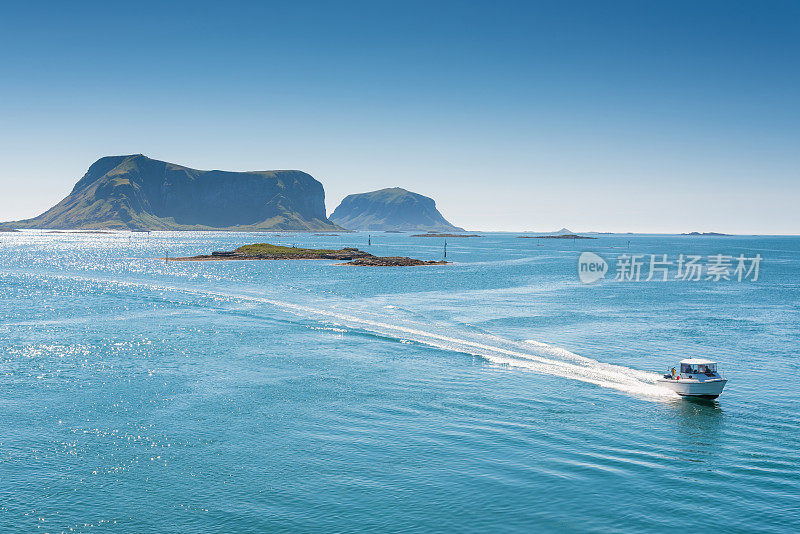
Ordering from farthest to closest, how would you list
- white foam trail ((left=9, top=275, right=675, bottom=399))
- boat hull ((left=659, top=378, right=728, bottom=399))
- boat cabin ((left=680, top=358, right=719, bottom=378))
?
white foam trail ((left=9, top=275, right=675, bottom=399)) < boat cabin ((left=680, top=358, right=719, bottom=378)) < boat hull ((left=659, top=378, right=728, bottom=399))

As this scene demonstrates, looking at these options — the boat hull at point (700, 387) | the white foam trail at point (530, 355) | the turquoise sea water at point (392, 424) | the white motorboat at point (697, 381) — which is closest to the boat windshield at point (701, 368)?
the white motorboat at point (697, 381)

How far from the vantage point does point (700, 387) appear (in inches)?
1764

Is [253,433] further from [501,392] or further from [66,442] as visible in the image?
[501,392]

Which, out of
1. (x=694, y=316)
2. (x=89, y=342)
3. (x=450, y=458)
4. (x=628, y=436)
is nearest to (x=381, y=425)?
(x=450, y=458)

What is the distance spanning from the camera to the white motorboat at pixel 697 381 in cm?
4466

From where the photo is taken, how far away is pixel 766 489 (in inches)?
1164

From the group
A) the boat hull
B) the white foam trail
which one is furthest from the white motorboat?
the white foam trail

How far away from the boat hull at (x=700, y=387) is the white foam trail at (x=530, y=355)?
3.80ft

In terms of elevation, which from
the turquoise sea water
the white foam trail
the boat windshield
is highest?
the boat windshield

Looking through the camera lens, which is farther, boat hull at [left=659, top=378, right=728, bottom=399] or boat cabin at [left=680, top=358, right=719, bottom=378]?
boat cabin at [left=680, top=358, right=719, bottom=378]

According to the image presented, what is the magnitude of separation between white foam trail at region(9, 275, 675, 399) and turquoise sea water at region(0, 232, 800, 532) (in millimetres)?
319

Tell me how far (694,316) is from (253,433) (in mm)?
75571

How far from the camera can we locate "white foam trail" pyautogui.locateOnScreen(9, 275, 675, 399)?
48594 mm

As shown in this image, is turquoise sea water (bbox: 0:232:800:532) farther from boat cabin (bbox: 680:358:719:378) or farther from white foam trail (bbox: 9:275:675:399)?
boat cabin (bbox: 680:358:719:378)
